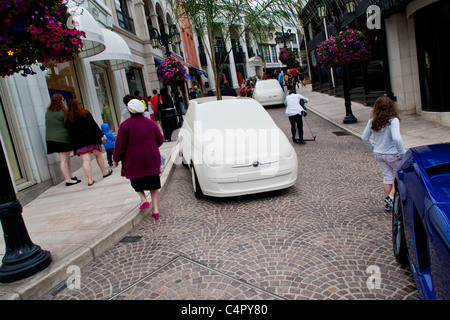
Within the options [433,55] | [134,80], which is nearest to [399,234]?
[433,55]

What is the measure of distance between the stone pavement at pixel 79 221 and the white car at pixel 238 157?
3.98 feet

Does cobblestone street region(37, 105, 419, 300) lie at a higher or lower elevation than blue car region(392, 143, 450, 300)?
lower

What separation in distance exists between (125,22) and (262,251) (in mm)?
16655

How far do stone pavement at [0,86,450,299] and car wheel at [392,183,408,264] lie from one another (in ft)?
4.06

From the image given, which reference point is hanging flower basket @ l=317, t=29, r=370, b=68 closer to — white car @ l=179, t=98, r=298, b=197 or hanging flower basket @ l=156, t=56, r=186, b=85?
white car @ l=179, t=98, r=298, b=197

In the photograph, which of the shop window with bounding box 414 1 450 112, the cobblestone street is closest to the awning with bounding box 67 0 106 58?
the cobblestone street

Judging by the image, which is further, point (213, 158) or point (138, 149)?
point (213, 158)

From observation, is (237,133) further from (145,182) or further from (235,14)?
(235,14)

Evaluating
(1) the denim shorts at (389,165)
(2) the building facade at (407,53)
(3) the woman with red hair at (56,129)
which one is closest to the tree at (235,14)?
(2) the building facade at (407,53)

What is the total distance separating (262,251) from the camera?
12.1ft

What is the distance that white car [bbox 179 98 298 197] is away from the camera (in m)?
5.36

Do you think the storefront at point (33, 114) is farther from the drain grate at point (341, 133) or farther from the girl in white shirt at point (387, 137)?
the drain grate at point (341, 133)
